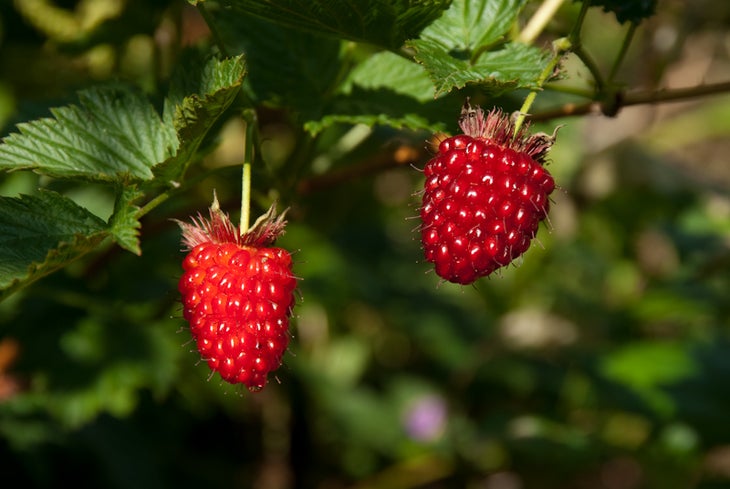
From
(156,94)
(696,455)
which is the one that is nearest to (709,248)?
(696,455)

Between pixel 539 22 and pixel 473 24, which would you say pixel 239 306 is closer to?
pixel 473 24

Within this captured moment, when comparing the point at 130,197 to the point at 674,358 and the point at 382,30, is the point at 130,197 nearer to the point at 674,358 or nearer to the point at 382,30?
the point at 382,30

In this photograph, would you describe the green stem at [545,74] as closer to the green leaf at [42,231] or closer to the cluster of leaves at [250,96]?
the cluster of leaves at [250,96]

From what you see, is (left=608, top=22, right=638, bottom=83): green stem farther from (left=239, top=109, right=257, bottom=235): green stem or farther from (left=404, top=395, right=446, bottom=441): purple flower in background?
(left=404, top=395, right=446, bottom=441): purple flower in background

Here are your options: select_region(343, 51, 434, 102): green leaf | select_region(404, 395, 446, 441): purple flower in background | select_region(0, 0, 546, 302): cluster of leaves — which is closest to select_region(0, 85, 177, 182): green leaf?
select_region(0, 0, 546, 302): cluster of leaves

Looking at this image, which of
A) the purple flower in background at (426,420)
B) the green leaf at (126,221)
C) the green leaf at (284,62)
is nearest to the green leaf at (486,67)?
the green leaf at (284,62)

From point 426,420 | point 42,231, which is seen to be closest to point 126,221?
point 42,231
